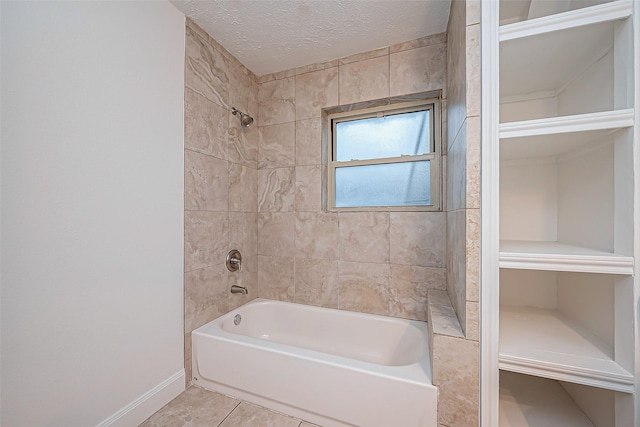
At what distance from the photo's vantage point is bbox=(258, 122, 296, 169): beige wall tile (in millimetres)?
2158

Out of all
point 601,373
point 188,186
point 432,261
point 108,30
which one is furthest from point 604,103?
point 108,30

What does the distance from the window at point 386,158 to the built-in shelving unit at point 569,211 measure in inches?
21.5

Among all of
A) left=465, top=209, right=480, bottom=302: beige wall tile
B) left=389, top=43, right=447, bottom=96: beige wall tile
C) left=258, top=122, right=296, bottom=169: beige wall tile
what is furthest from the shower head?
left=465, top=209, right=480, bottom=302: beige wall tile

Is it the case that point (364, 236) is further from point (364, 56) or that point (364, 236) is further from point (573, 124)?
point (364, 56)

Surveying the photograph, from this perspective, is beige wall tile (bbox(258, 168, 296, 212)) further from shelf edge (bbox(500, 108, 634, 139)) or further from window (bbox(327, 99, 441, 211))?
shelf edge (bbox(500, 108, 634, 139))

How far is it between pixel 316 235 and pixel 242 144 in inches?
38.7

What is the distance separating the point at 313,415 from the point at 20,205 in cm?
159

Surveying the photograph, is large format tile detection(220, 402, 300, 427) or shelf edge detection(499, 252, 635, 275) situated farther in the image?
large format tile detection(220, 402, 300, 427)

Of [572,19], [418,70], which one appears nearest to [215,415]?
[572,19]

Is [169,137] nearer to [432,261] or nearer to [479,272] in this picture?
[479,272]

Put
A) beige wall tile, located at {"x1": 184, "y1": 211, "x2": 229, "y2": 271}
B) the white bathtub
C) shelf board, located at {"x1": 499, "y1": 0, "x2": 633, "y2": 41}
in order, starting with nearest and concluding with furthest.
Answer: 1. shelf board, located at {"x1": 499, "y1": 0, "x2": 633, "y2": 41}
2. the white bathtub
3. beige wall tile, located at {"x1": 184, "y1": 211, "x2": 229, "y2": 271}

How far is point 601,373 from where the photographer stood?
0.88 metres

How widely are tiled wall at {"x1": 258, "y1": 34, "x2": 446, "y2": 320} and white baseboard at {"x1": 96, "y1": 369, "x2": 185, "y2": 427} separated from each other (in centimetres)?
88

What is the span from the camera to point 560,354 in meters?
0.96
